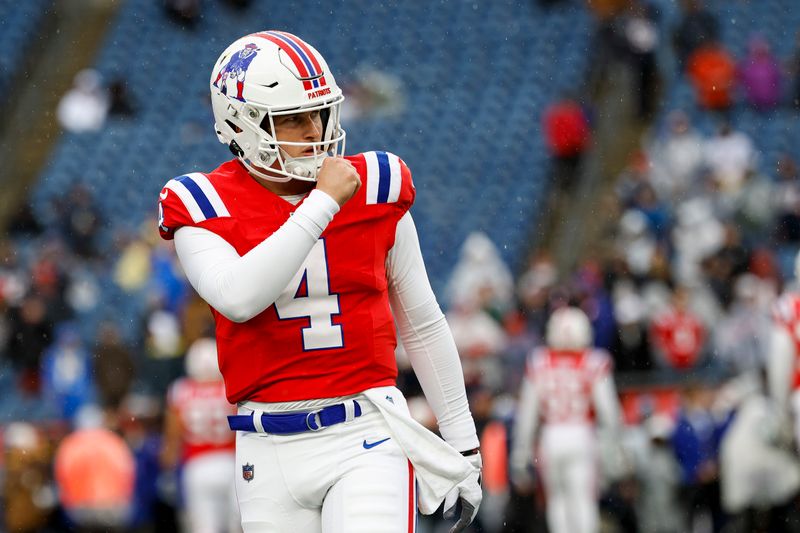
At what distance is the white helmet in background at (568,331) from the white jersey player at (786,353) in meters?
1.91

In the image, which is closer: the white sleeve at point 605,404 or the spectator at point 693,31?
the white sleeve at point 605,404

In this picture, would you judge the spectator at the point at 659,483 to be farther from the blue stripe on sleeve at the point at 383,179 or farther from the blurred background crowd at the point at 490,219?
the blue stripe on sleeve at the point at 383,179

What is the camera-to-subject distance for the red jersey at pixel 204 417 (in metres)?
9.56

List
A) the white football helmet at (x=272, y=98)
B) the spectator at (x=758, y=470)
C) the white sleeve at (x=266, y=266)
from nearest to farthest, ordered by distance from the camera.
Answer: the white sleeve at (x=266, y=266), the white football helmet at (x=272, y=98), the spectator at (x=758, y=470)

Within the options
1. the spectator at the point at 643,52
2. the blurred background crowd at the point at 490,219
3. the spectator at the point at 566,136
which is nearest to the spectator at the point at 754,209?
the blurred background crowd at the point at 490,219

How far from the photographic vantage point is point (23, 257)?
14609 mm

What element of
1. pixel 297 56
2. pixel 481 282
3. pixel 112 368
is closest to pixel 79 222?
pixel 112 368

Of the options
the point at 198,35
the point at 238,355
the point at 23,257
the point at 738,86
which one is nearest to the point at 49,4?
the point at 198,35

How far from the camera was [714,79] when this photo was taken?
48.4 ft

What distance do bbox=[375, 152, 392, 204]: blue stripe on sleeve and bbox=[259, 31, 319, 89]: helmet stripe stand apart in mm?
247

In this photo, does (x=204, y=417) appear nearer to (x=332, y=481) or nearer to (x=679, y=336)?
(x=679, y=336)

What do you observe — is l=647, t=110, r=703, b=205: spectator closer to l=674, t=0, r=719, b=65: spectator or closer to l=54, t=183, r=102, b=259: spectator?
l=674, t=0, r=719, b=65: spectator

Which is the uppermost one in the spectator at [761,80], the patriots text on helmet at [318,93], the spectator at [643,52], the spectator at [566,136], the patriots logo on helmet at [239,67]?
the spectator at [643,52]

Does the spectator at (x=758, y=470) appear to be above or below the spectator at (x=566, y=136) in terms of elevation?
below
